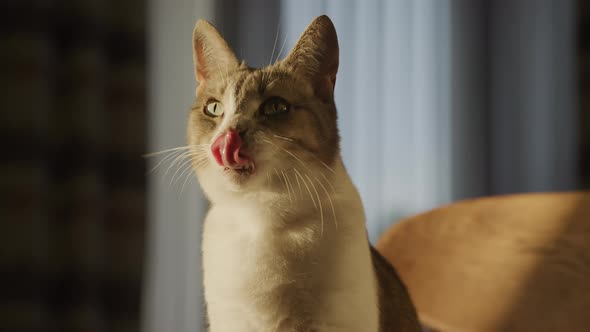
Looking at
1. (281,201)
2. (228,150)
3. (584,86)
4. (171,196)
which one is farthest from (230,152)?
(584,86)

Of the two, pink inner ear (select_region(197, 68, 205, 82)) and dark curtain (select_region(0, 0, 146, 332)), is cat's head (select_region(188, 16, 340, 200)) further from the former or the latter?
dark curtain (select_region(0, 0, 146, 332))

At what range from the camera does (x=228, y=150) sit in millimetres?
455

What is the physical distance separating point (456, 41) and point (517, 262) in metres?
1.03

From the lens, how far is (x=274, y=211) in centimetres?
55

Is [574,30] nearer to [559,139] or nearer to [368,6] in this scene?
[559,139]

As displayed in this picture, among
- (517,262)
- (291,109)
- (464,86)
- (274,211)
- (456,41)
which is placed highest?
(456,41)

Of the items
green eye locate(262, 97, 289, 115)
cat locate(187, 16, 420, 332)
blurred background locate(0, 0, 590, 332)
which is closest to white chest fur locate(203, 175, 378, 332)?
cat locate(187, 16, 420, 332)

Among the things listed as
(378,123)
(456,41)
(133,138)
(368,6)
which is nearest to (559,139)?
(456,41)

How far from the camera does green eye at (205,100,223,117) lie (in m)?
0.59

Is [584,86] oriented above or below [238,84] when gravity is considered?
above

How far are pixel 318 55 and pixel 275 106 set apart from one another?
0.07 metres

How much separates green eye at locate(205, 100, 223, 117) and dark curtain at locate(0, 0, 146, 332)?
1.10 metres

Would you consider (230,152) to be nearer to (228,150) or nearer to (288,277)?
(228,150)

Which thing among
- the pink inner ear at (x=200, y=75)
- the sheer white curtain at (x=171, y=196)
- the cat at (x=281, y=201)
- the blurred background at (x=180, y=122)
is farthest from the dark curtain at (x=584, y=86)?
the pink inner ear at (x=200, y=75)
